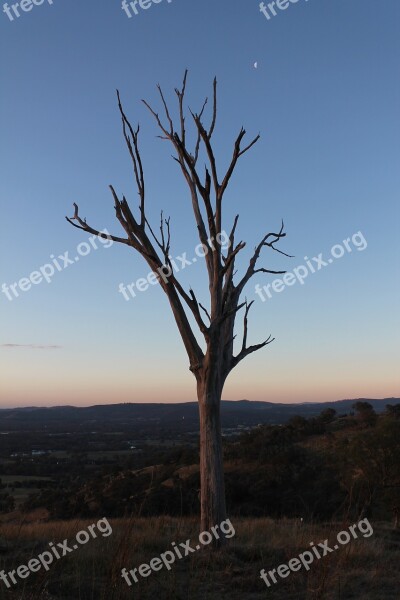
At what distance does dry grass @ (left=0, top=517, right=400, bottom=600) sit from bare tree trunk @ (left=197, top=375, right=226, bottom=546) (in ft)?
1.49

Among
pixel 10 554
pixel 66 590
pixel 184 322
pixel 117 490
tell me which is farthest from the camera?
pixel 117 490

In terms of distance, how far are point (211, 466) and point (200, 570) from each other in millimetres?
1450

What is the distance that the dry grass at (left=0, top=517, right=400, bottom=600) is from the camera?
457cm

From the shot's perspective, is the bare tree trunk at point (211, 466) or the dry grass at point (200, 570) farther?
the bare tree trunk at point (211, 466)

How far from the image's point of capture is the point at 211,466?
7234 mm

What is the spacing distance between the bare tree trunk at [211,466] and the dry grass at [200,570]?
0.45 metres

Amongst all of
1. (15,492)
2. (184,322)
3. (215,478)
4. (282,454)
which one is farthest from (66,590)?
(15,492)

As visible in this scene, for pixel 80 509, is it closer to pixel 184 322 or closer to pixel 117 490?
pixel 117 490

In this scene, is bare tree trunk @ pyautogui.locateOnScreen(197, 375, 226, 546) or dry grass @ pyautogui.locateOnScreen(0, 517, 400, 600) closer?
dry grass @ pyautogui.locateOnScreen(0, 517, 400, 600)

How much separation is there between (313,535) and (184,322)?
141 inches

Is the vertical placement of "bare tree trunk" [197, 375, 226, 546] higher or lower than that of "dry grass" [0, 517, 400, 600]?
higher

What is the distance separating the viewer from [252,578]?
5730mm

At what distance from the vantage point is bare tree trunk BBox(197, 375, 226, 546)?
23.6ft

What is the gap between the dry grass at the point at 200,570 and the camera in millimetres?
4566
